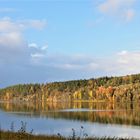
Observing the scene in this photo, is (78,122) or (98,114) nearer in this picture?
(78,122)

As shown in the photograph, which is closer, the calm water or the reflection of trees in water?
the calm water

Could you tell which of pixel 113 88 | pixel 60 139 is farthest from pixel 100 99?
pixel 60 139

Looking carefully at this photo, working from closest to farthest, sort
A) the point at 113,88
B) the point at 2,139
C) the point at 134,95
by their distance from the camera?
the point at 2,139 → the point at 134,95 → the point at 113,88

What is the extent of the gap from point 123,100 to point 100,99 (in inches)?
1125

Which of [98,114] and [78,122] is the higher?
[98,114]

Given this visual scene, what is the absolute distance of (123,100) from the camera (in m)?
170

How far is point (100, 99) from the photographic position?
649 ft

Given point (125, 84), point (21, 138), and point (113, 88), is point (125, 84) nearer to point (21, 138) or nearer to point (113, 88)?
point (113, 88)

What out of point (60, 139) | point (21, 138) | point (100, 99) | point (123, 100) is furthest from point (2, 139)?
point (100, 99)

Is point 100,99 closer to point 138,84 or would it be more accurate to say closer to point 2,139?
point 138,84

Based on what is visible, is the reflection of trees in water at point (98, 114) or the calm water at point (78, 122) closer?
the calm water at point (78, 122)

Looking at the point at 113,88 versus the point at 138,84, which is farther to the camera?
the point at 113,88

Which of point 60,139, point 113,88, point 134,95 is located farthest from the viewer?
point 113,88

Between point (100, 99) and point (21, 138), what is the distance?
18233cm
